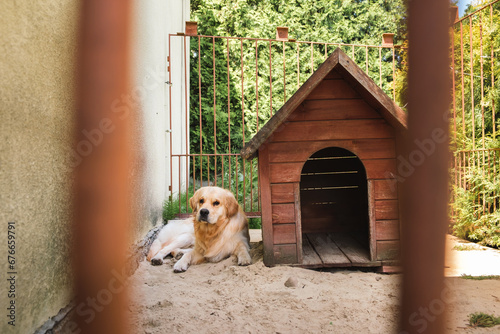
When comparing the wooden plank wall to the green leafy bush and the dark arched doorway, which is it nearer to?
the dark arched doorway

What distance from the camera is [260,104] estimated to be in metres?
9.74

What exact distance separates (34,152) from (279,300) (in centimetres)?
181

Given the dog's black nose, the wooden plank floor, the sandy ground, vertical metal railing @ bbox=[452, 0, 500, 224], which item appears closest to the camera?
the sandy ground

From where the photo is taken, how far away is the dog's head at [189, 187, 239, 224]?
12.1 ft

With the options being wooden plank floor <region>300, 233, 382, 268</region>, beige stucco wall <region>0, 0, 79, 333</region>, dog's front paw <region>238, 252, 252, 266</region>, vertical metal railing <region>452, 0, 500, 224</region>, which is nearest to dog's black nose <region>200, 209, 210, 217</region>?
dog's front paw <region>238, 252, 252, 266</region>

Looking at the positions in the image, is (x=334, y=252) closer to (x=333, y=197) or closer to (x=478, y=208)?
(x=333, y=197)

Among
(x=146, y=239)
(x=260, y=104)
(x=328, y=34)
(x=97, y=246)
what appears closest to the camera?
(x=97, y=246)

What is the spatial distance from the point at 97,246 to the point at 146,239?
12.2ft

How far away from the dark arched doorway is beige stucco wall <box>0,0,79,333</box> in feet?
10.6

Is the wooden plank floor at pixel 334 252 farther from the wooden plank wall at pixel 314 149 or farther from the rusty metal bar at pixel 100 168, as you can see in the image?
the rusty metal bar at pixel 100 168

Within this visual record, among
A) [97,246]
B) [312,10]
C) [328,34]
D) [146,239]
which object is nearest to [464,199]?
[146,239]

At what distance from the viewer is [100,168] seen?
1.40 ft

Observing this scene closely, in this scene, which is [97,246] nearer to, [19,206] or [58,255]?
[19,206]

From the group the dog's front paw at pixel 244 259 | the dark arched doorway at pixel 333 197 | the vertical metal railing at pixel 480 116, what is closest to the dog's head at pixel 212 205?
the dog's front paw at pixel 244 259
